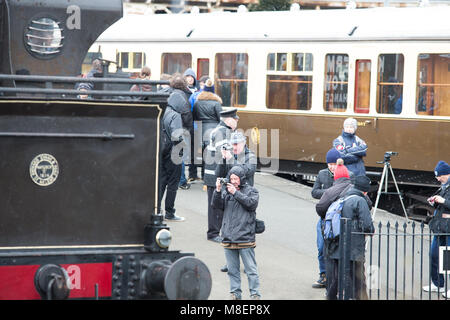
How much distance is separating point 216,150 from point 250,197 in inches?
57.3

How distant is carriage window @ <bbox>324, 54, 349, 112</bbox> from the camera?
1560 centimetres

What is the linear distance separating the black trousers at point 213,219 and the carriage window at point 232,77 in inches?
256

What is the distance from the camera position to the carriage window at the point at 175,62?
696 inches

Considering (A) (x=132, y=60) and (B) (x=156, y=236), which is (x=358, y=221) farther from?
(A) (x=132, y=60)

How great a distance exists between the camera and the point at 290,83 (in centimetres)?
1628

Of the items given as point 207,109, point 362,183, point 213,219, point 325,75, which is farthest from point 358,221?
point 325,75

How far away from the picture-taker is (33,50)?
692 centimetres

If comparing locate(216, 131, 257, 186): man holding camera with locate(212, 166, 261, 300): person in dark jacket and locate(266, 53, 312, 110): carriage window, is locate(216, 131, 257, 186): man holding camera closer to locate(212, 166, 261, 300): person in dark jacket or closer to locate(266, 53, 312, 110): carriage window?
locate(212, 166, 261, 300): person in dark jacket

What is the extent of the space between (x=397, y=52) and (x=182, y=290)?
982 cm

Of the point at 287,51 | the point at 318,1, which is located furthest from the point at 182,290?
Answer: the point at 318,1

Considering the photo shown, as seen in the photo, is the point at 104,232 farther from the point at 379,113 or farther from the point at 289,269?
the point at 379,113

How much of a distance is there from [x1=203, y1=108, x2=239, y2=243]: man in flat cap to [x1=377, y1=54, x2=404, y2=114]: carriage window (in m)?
5.57

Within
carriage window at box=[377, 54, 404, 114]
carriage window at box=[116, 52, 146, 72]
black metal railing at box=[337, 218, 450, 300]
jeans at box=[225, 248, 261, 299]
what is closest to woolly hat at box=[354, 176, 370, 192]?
black metal railing at box=[337, 218, 450, 300]
